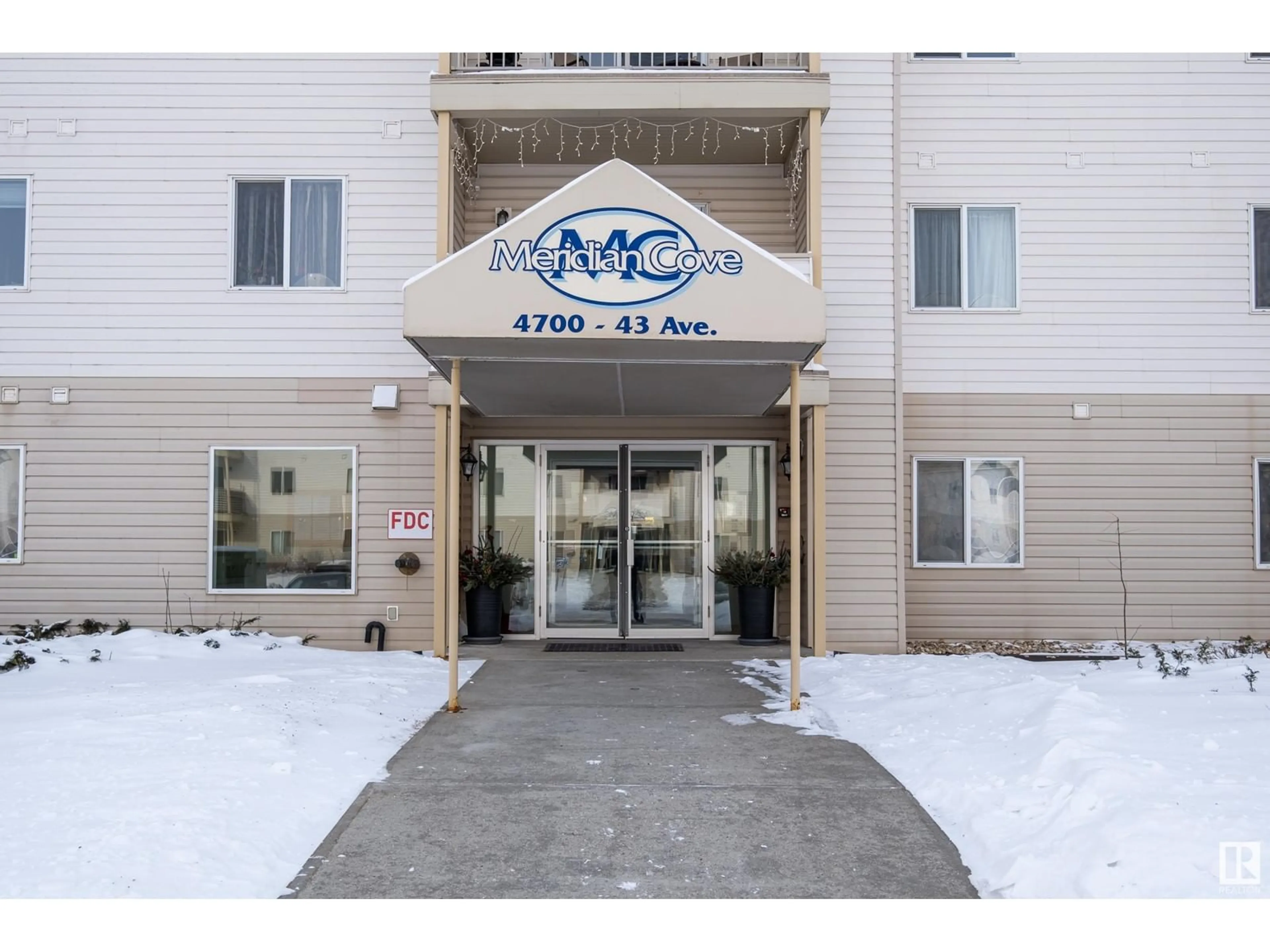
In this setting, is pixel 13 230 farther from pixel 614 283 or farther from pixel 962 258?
pixel 962 258

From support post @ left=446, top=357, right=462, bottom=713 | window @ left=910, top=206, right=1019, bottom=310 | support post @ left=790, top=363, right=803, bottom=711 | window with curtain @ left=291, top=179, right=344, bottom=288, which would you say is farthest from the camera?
window @ left=910, top=206, right=1019, bottom=310

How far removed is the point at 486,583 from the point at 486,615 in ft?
1.17

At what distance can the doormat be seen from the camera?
10.2 metres

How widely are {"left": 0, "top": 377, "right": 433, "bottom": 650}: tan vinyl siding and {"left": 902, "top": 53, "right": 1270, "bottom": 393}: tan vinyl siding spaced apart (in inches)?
227

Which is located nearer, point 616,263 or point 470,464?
point 616,263

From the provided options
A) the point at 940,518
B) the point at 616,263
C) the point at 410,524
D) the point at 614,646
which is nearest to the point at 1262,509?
the point at 940,518

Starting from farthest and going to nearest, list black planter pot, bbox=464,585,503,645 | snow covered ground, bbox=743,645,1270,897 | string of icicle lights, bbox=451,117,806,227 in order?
black planter pot, bbox=464,585,503,645 → string of icicle lights, bbox=451,117,806,227 → snow covered ground, bbox=743,645,1270,897

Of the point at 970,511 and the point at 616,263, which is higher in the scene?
the point at 616,263

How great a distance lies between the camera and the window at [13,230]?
34.4ft

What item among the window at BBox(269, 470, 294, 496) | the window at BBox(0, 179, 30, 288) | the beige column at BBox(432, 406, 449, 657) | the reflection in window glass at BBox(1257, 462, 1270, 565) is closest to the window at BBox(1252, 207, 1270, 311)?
the reflection in window glass at BBox(1257, 462, 1270, 565)

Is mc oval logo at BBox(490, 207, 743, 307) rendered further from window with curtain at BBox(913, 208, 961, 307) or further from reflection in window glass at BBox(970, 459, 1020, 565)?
reflection in window glass at BBox(970, 459, 1020, 565)

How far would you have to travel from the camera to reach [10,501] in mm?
10422

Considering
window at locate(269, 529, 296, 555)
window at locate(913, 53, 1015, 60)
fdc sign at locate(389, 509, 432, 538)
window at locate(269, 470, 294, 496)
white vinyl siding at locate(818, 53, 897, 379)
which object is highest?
window at locate(913, 53, 1015, 60)

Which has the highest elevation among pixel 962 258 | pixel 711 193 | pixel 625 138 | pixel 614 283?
pixel 625 138
